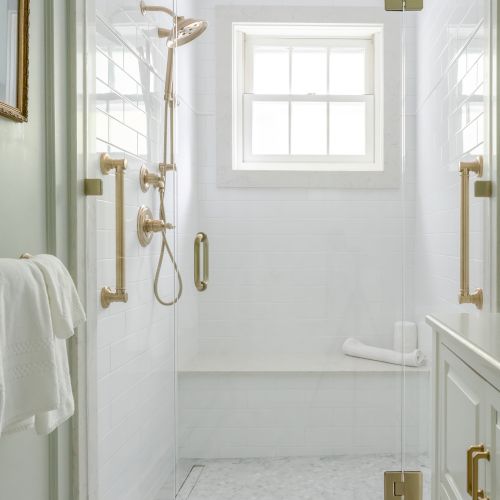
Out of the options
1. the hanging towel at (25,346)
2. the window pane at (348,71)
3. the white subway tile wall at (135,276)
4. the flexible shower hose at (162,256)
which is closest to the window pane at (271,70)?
the window pane at (348,71)

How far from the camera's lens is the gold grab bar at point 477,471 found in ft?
3.42

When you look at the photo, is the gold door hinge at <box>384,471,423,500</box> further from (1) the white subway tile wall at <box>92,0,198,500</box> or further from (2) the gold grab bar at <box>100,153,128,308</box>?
(2) the gold grab bar at <box>100,153,128,308</box>

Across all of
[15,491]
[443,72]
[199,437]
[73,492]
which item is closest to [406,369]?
[199,437]

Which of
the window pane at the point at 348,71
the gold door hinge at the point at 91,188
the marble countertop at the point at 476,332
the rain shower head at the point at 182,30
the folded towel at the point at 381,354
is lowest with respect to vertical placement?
the folded towel at the point at 381,354

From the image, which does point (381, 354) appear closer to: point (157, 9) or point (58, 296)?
point (58, 296)

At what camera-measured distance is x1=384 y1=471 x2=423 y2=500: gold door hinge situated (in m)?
2.12

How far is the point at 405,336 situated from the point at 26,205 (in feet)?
4.54

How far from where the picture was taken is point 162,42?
218 cm

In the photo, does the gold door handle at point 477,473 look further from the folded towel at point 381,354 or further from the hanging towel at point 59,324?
the folded towel at point 381,354

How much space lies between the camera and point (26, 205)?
1.39 meters

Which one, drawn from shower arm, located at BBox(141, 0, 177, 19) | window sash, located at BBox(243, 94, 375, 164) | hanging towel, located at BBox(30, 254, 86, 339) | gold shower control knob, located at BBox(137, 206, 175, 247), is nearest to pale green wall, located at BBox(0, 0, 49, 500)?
hanging towel, located at BBox(30, 254, 86, 339)

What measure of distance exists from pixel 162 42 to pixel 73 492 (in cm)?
153

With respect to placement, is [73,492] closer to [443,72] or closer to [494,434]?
[494,434]

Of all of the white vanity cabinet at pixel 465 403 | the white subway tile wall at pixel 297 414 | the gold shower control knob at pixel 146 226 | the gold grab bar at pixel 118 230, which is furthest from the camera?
the white subway tile wall at pixel 297 414
